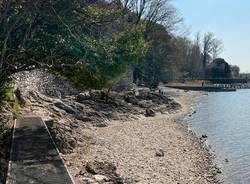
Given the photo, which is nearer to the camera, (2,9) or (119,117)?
(2,9)

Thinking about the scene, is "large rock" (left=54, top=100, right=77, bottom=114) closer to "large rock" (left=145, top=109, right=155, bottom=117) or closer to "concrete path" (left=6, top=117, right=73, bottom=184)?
"concrete path" (left=6, top=117, right=73, bottom=184)

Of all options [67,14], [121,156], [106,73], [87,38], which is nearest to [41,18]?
[67,14]

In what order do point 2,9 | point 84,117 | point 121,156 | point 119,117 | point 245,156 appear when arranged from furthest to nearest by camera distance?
point 119,117, point 84,117, point 245,156, point 121,156, point 2,9

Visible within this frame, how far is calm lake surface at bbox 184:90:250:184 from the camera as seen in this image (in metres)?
19.5

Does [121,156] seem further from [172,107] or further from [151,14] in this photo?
[151,14]

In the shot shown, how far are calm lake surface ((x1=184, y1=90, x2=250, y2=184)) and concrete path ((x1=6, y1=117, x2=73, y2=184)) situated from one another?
7311mm

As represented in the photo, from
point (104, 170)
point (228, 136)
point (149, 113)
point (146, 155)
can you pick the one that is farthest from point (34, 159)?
point (149, 113)

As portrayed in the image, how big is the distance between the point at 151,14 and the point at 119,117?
32.0m

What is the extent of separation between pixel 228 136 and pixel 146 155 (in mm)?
11699

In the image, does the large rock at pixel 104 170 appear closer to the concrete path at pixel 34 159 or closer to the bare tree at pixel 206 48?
the concrete path at pixel 34 159

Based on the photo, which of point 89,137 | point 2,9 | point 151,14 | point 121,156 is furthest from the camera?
point 151,14

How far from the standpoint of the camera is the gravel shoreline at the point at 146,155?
15884mm

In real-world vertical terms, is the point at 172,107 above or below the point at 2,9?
below

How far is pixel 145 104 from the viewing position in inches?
1658
